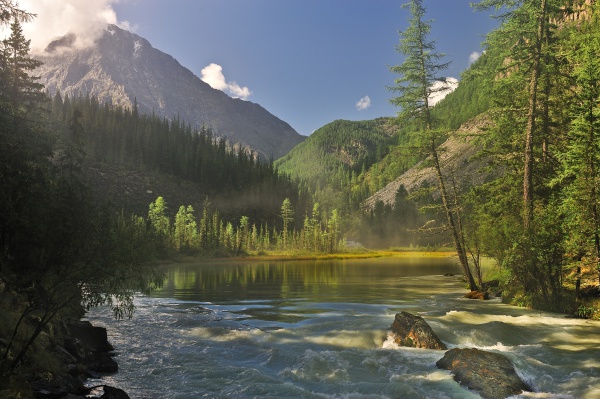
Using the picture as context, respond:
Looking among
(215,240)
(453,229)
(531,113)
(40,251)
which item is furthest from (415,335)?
(215,240)

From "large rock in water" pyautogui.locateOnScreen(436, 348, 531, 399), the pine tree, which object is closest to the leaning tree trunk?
"large rock in water" pyautogui.locateOnScreen(436, 348, 531, 399)

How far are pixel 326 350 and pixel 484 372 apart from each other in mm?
6823

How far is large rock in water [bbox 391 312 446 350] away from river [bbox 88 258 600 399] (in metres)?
0.55

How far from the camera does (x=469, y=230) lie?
120ft

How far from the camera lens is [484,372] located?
13.4 metres

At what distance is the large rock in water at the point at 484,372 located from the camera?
41.2 feet

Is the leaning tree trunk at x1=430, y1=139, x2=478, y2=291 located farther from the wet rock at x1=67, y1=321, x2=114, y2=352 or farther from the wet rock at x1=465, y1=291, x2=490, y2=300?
the wet rock at x1=67, y1=321, x2=114, y2=352

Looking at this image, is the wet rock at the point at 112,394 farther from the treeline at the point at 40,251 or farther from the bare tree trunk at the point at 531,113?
the bare tree trunk at the point at 531,113

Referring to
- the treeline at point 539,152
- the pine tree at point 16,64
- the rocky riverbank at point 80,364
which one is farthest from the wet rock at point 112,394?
the pine tree at point 16,64

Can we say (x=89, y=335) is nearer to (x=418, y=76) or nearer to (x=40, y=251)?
(x=40, y=251)

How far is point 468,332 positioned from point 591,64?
15590 millimetres

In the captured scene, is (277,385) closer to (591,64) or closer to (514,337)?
(514,337)

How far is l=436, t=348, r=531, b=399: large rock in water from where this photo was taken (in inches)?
494

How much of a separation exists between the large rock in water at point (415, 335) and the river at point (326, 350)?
0.55 metres
